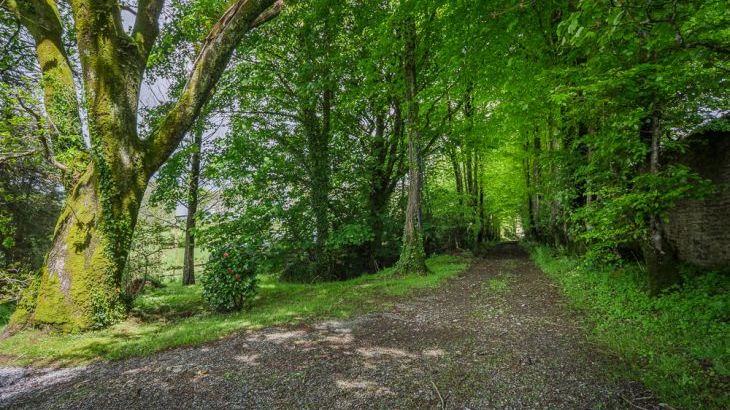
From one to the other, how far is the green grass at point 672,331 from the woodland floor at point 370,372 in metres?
0.24

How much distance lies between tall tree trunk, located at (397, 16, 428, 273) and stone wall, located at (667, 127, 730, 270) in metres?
6.00

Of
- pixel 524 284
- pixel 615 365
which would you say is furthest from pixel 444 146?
pixel 615 365

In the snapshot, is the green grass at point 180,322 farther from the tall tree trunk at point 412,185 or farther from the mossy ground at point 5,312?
the mossy ground at point 5,312

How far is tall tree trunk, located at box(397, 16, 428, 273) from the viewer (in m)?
10.3

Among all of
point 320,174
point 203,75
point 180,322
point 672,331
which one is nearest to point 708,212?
point 672,331

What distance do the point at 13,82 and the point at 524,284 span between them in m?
14.6

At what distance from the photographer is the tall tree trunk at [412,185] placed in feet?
33.8

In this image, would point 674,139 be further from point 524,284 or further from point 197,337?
point 197,337

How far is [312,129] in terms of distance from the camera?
12.2 m

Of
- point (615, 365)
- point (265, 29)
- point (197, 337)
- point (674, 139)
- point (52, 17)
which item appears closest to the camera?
point (615, 365)

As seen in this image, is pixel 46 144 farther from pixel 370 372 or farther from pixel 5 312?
pixel 370 372

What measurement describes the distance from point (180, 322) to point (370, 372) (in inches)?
186

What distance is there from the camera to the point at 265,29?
37.4 ft

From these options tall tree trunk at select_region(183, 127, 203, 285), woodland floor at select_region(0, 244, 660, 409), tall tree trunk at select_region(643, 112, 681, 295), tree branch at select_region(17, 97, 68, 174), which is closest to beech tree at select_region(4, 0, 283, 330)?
tree branch at select_region(17, 97, 68, 174)
